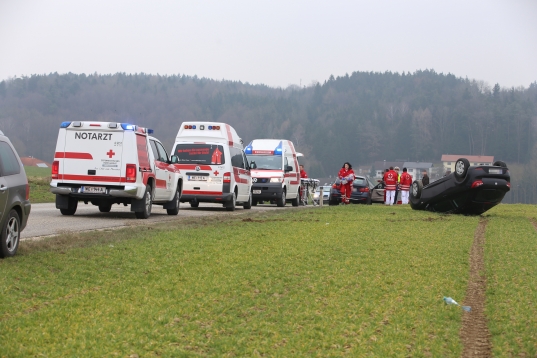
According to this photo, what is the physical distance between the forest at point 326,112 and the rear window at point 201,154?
9349cm

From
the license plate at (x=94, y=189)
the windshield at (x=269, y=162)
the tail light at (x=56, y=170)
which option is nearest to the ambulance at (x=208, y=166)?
the license plate at (x=94, y=189)

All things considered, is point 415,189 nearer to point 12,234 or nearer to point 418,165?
point 12,234

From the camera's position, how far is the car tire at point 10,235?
30.9ft

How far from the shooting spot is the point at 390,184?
32938 millimetres

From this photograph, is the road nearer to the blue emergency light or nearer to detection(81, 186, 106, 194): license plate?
detection(81, 186, 106, 194): license plate

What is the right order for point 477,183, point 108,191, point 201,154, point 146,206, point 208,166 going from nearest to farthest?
point 108,191 < point 146,206 < point 477,183 < point 208,166 < point 201,154

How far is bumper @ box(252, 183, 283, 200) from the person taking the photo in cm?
3014

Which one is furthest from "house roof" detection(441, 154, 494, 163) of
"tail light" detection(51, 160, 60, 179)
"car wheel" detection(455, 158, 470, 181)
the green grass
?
"tail light" detection(51, 160, 60, 179)

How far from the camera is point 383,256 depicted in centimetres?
1102

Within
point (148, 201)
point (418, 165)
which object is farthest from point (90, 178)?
point (418, 165)

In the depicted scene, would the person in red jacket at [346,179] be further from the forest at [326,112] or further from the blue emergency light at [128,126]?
the forest at [326,112]

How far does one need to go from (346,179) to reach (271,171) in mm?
3100

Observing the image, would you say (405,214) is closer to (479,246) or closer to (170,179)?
(170,179)

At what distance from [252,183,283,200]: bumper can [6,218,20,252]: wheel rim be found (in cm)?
2049
